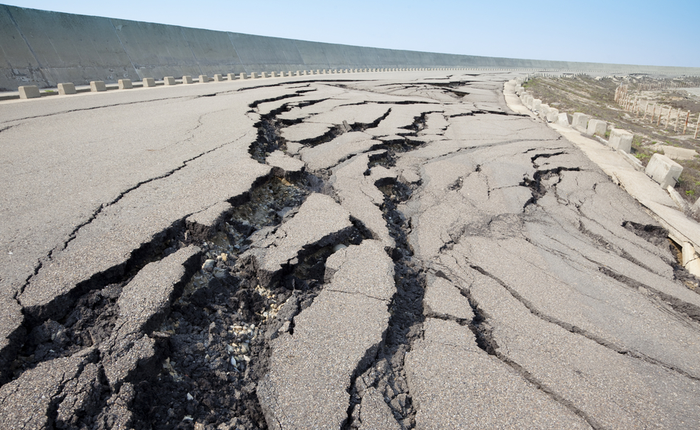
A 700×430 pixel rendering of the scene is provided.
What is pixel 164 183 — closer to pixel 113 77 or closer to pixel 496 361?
pixel 496 361

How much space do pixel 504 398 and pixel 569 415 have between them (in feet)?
0.83

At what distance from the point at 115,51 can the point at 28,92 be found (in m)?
6.22

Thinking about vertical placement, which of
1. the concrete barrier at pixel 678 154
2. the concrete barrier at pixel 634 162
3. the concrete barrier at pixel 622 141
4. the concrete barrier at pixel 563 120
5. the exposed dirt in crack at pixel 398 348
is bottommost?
the concrete barrier at pixel 678 154

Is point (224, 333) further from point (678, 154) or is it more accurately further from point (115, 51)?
point (115, 51)

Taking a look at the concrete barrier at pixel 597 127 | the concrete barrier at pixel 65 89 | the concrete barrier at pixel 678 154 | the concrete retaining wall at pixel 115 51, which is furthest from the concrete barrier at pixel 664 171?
the concrete retaining wall at pixel 115 51

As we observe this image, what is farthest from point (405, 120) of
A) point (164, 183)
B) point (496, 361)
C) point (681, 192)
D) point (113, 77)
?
point (113, 77)

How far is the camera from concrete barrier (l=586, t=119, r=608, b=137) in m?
7.48

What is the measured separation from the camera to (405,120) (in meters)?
6.52

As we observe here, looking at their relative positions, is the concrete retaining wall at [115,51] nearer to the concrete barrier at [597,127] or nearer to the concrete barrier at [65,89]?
the concrete barrier at [65,89]

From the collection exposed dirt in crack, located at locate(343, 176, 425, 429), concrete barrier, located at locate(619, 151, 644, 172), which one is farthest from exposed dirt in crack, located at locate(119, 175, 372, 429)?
concrete barrier, located at locate(619, 151, 644, 172)

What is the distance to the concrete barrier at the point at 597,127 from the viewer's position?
24.5ft

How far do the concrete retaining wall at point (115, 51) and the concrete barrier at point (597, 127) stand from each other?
1392 cm

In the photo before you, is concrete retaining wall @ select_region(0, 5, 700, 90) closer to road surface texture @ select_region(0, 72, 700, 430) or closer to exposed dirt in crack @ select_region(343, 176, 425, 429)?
road surface texture @ select_region(0, 72, 700, 430)

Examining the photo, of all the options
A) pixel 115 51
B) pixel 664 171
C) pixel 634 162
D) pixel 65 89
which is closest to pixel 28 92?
pixel 65 89
